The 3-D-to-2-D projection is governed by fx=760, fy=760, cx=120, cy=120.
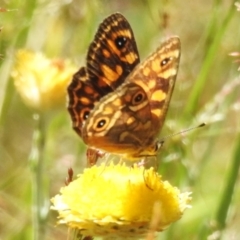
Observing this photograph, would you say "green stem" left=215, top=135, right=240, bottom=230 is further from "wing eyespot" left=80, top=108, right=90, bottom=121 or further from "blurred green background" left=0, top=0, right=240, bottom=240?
"wing eyespot" left=80, top=108, right=90, bottom=121

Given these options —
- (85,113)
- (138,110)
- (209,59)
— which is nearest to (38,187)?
(85,113)

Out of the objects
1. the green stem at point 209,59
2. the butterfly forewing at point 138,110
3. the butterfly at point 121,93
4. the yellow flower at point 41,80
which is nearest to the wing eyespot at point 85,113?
the butterfly at point 121,93

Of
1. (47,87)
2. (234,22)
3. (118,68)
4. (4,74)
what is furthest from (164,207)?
(234,22)

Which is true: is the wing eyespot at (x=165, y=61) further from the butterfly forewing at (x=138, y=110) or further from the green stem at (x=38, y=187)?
the green stem at (x=38, y=187)

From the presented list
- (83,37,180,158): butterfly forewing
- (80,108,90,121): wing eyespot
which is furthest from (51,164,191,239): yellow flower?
(80,108,90,121): wing eyespot

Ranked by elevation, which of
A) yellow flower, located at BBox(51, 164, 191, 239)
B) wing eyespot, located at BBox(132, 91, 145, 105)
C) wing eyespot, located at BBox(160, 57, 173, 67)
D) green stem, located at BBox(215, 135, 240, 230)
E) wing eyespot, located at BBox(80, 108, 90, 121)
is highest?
wing eyespot, located at BBox(160, 57, 173, 67)

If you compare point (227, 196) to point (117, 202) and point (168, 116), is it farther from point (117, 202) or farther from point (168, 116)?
point (168, 116)
